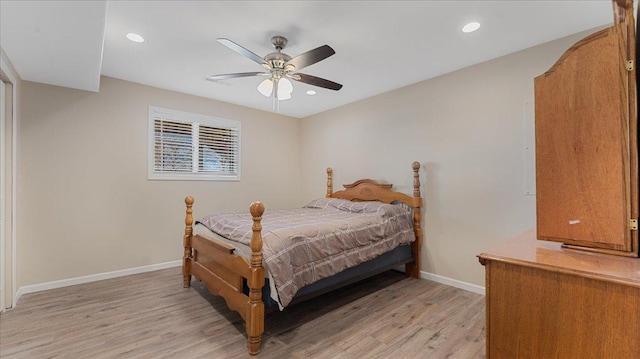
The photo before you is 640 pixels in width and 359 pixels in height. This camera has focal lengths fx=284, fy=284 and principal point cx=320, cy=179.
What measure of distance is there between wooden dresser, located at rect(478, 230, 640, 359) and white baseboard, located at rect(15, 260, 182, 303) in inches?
158

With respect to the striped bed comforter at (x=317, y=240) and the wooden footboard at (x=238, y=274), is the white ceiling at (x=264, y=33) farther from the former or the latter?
the striped bed comforter at (x=317, y=240)

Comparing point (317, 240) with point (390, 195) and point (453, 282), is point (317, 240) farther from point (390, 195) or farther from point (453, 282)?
point (453, 282)

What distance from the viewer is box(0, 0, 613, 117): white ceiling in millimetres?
2062

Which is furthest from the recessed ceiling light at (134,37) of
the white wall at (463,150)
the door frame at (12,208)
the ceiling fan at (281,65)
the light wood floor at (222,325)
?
the white wall at (463,150)

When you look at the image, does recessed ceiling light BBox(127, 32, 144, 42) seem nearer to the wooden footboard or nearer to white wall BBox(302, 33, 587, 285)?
the wooden footboard

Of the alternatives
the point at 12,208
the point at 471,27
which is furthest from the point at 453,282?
the point at 12,208

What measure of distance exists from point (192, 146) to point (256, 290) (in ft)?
9.45

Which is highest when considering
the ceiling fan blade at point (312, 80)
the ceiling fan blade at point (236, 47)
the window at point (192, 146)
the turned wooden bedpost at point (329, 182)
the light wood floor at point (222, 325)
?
the ceiling fan blade at point (236, 47)

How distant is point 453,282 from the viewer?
11.0ft

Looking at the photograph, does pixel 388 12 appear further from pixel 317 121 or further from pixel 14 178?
pixel 14 178

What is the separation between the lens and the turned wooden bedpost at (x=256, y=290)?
2.04 m

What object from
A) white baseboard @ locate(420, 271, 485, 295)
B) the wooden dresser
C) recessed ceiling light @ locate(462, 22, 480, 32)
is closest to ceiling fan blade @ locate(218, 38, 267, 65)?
recessed ceiling light @ locate(462, 22, 480, 32)

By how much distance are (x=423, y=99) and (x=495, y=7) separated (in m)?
1.55

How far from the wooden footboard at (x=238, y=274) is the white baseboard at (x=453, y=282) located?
2330mm
